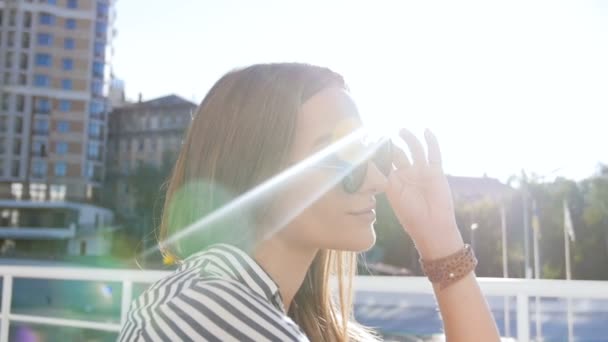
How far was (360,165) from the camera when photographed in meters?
1.14

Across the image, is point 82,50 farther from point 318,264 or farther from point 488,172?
point 318,264

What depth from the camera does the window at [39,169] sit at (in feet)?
157

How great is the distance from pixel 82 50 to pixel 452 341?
51.6 m

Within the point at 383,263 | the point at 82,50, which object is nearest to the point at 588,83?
the point at 383,263

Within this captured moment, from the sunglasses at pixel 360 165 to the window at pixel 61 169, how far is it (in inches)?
1969

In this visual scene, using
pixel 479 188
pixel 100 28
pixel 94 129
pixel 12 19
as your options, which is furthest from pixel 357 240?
pixel 479 188

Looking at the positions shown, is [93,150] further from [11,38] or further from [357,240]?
[357,240]

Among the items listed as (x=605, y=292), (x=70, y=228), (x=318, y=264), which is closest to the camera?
(x=318, y=264)

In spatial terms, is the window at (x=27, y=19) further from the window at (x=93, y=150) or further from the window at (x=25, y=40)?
the window at (x=93, y=150)

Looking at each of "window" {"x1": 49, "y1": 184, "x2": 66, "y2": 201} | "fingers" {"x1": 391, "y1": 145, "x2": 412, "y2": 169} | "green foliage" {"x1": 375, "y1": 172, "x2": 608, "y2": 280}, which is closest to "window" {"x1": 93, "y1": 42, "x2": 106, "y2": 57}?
"window" {"x1": 49, "y1": 184, "x2": 66, "y2": 201}

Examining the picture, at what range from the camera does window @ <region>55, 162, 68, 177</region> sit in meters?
47.9

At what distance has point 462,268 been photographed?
1160mm

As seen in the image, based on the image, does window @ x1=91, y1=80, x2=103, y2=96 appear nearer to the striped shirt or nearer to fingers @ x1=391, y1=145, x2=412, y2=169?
fingers @ x1=391, y1=145, x2=412, y2=169

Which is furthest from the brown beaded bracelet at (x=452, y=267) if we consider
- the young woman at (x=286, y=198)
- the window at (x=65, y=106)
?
the window at (x=65, y=106)
